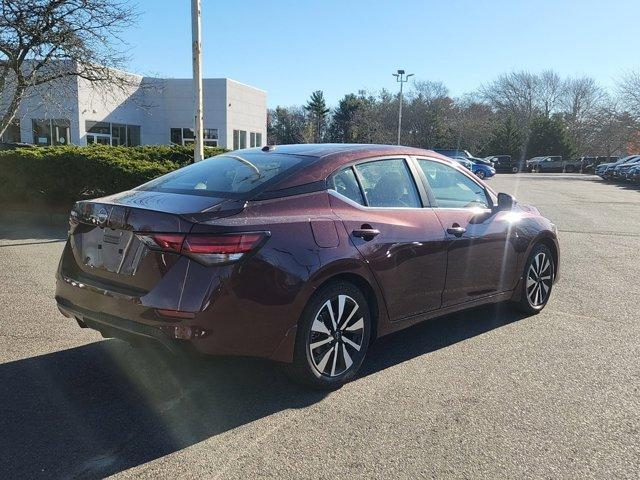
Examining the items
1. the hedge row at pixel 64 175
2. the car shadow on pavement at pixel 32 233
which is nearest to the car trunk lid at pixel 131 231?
the car shadow on pavement at pixel 32 233

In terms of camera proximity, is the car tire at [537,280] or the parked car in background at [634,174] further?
the parked car in background at [634,174]

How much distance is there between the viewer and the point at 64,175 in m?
10.8

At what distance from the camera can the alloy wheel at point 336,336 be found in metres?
3.80

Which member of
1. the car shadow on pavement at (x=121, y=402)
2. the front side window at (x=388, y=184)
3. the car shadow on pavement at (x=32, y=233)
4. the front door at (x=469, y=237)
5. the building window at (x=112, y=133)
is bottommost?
the car shadow on pavement at (x=32, y=233)

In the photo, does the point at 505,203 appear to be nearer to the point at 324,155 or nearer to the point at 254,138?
the point at 324,155

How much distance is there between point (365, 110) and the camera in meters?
74.2

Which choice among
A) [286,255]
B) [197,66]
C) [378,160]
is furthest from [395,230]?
[197,66]

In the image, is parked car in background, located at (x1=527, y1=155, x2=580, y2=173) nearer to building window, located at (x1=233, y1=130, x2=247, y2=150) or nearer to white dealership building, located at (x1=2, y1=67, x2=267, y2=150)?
white dealership building, located at (x1=2, y1=67, x2=267, y2=150)

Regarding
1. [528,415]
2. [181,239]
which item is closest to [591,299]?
[528,415]

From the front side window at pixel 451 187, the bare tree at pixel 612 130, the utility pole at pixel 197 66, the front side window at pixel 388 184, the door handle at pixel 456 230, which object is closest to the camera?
the front side window at pixel 388 184

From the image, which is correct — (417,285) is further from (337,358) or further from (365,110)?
(365,110)

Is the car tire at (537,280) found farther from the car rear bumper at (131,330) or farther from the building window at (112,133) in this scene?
the building window at (112,133)

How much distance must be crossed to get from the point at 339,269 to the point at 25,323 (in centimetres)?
317

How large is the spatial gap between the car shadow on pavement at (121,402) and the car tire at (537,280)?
3.95 ft
